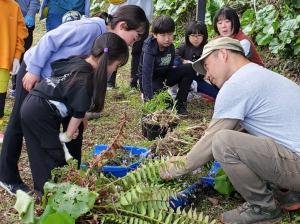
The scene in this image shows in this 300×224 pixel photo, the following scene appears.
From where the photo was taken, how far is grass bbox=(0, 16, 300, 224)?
3.79 metres

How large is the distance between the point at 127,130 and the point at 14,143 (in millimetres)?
1736

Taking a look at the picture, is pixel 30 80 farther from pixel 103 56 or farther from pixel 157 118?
pixel 157 118

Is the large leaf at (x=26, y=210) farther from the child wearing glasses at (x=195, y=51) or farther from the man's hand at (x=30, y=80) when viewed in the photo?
the child wearing glasses at (x=195, y=51)

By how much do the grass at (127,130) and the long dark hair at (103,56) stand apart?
1.06m

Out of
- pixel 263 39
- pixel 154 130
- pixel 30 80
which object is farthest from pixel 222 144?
pixel 263 39

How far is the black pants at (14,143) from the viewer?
3.79 meters

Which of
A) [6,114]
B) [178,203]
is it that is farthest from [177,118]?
[6,114]

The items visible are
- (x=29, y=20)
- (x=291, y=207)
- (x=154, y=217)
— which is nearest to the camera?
(x=154, y=217)

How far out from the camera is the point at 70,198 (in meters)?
3.04

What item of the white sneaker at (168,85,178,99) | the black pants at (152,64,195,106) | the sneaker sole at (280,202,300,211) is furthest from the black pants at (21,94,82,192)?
the white sneaker at (168,85,178,99)

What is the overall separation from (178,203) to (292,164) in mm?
821

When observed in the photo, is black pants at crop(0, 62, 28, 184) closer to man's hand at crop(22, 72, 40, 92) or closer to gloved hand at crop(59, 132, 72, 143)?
man's hand at crop(22, 72, 40, 92)

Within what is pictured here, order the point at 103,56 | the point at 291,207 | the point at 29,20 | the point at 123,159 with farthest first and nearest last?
the point at 29,20, the point at 123,159, the point at 291,207, the point at 103,56

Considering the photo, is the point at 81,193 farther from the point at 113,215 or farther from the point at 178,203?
the point at 178,203
